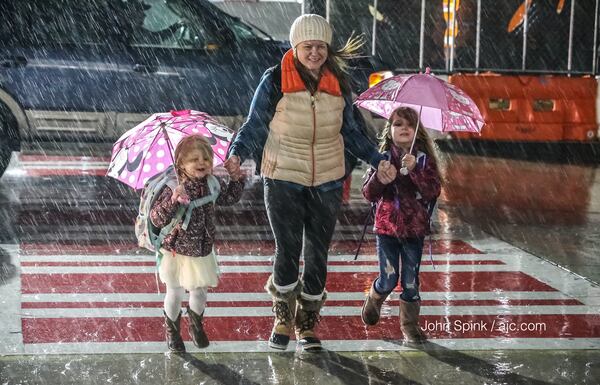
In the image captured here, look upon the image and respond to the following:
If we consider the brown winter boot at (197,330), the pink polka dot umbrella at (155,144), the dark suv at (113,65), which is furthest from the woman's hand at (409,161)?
the dark suv at (113,65)

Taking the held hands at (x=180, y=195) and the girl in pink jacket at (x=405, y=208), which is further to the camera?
the girl in pink jacket at (x=405, y=208)

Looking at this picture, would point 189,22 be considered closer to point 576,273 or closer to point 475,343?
point 576,273

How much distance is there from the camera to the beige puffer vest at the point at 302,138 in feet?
19.5

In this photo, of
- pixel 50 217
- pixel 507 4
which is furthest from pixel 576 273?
pixel 507 4

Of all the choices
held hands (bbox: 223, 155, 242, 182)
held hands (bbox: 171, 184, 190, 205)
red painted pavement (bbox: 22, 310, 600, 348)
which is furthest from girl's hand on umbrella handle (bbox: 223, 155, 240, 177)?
red painted pavement (bbox: 22, 310, 600, 348)

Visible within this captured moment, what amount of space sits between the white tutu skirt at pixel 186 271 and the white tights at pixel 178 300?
0.05 meters

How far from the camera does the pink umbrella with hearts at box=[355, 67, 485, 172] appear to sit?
604 cm

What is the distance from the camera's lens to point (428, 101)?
6.02m

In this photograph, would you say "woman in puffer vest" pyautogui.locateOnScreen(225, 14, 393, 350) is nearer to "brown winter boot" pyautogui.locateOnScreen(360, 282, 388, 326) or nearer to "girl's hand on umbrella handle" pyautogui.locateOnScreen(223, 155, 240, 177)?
"girl's hand on umbrella handle" pyautogui.locateOnScreen(223, 155, 240, 177)

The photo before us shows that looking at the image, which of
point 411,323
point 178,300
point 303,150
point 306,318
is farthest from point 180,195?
point 411,323

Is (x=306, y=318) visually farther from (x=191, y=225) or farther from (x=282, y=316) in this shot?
(x=191, y=225)

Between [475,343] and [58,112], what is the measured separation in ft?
22.2

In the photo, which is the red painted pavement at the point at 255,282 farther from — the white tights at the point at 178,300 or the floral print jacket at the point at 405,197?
the white tights at the point at 178,300

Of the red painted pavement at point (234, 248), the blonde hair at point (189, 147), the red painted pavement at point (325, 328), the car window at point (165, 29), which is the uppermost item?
the car window at point (165, 29)
